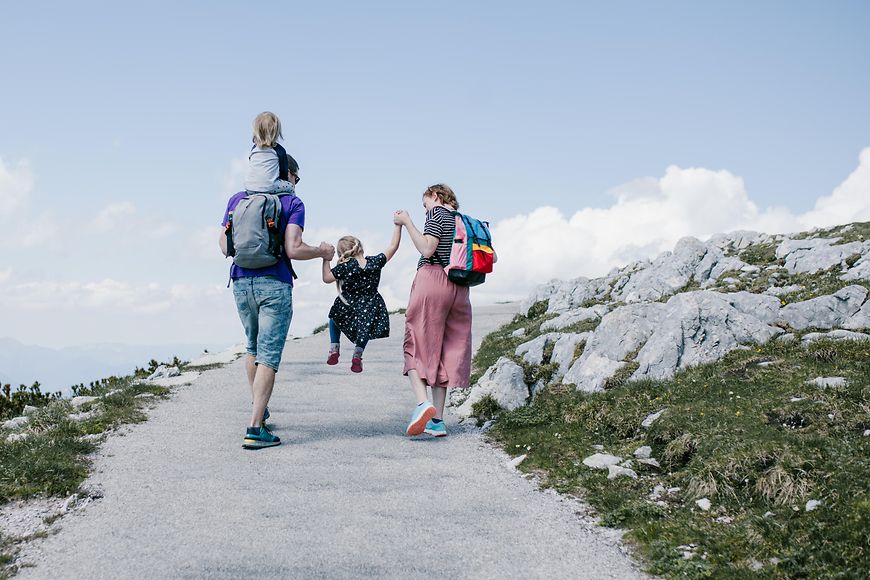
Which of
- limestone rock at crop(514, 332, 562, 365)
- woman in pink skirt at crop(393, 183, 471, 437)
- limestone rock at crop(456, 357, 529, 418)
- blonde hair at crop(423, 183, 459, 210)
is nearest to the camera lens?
woman in pink skirt at crop(393, 183, 471, 437)

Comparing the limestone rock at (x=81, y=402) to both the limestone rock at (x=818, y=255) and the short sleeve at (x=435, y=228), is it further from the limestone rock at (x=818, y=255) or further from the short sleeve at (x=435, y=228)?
the limestone rock at (x=818, y=255)

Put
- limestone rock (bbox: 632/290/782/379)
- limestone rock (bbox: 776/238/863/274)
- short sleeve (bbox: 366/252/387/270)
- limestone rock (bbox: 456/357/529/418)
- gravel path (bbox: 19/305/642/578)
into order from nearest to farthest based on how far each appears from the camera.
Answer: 1. gravel path (bbox: 19/305/642/578)
2. short sleeve (bbox: 366/252/387/270)
3. limestone rock (bbox: 632/290/782/379)
4. limestone rock (bbox: 456/357/529/418)
5. limestone rock (bbox: 776/238/863/274)

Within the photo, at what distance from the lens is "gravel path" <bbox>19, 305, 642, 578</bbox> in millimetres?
4910

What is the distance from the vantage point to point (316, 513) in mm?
5902

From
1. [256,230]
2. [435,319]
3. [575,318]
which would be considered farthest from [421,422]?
[575,318]

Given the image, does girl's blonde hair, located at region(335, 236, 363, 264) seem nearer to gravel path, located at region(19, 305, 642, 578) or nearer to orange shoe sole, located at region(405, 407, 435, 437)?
gravel path, located at region(19, 305, 642, 578)

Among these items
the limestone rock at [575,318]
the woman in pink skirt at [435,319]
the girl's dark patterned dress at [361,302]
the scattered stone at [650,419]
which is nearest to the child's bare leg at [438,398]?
the woman in pink skirt at [435,319]

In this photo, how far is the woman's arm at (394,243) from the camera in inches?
330

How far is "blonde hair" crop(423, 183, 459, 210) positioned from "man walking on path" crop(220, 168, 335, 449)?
5.23ft

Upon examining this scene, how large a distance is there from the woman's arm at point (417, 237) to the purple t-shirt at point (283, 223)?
1.20 m

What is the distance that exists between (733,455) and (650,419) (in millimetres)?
1726

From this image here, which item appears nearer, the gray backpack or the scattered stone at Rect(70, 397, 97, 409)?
the gray backpack

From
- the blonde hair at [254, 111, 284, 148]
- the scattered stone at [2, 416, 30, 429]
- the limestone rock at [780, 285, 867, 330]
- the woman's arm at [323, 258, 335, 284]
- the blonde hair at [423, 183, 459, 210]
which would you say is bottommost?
the scattered stone at [2, 416, 30, 429]

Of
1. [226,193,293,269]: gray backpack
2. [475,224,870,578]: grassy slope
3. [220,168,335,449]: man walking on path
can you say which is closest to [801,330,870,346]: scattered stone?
[475,224,870,578]: grassy slope
